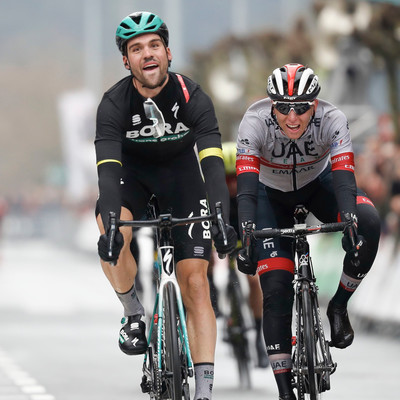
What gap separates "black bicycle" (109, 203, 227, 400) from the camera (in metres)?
7.60

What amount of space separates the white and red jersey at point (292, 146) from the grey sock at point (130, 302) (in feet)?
3.44

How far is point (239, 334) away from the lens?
11398mm

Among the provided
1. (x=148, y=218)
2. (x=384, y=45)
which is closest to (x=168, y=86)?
(x=148, y=218)

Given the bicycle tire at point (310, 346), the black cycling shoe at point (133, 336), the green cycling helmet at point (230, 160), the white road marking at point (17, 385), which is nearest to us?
the bicycle tire at point (310, 346)

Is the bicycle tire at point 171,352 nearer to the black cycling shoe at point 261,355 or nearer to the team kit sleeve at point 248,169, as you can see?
the team kit sleeve at point 248,169

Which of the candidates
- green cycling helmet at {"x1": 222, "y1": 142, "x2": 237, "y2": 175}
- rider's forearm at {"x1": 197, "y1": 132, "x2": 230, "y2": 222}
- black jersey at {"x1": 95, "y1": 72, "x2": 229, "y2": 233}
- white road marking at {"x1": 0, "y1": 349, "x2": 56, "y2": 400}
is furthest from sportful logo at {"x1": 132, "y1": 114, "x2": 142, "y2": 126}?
green cycling helmet at {"x1": 222, "y1": 142, "x2": 237, "y2": 175}

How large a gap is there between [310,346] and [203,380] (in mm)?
688

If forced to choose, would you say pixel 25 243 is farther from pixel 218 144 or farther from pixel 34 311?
pixel 218 144

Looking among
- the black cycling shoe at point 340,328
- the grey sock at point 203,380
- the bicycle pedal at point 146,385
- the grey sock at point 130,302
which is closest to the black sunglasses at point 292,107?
the black cycling shoe at point 340,328

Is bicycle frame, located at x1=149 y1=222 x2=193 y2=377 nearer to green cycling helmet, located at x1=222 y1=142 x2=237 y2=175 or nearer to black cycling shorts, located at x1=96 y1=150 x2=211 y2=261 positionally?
black cycling shorts, located at x1=96 y1=150 x2=211 y2=261

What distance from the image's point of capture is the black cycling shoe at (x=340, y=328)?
832 cm

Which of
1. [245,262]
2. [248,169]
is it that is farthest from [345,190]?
[245,262]

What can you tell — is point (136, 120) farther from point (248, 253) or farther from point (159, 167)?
point (248, 253)

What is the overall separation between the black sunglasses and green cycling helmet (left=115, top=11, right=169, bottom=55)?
2.54 ft
